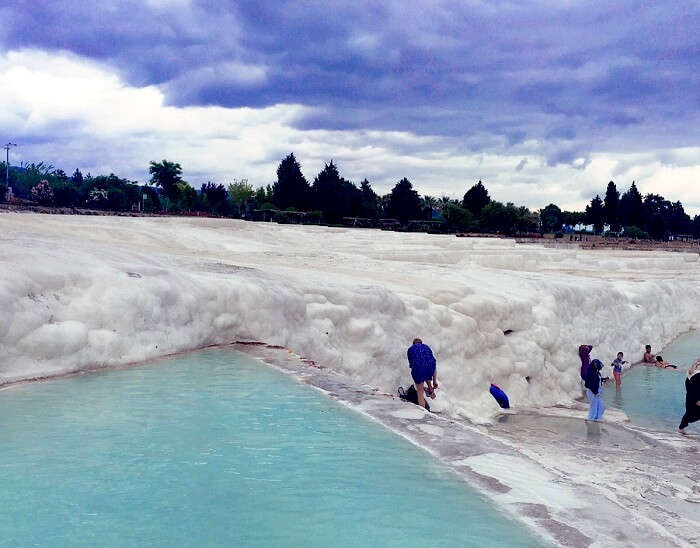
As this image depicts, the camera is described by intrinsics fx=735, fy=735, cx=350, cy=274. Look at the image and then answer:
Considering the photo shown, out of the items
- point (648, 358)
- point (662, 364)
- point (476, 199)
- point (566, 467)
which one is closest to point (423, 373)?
point (566, 467)

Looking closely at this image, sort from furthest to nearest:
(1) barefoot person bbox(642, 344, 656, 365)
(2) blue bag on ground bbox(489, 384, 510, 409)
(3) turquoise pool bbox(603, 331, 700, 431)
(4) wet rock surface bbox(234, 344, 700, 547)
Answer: (1) barefoot person bbox(642, 344, 656, 365) < (3) turquoise pool bbox(603, 331, 700, 431) < (2) blue bag on ground bbox(489, 384, 510, 409) < (4) wet rock surface bbox(234, 344, 700, 547)

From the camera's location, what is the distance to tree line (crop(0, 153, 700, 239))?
73438 mm

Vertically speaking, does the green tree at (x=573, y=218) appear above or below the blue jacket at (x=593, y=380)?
above

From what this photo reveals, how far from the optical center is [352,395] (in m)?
9.15

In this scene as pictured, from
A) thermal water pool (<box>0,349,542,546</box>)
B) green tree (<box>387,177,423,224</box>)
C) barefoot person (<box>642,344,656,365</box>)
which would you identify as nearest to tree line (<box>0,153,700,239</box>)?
green tree (<box>387,177,423,224</box>)

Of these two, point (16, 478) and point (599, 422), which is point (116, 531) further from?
point (599, 422)

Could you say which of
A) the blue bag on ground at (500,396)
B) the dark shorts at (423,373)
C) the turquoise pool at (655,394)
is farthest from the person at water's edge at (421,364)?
the turquoise pool at (655,394)

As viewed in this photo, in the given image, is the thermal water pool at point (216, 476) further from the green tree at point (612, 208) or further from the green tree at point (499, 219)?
the green tree at point (612, 208)

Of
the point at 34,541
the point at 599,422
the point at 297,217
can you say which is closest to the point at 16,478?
the point at 34,541

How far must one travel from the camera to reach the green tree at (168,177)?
85438mm

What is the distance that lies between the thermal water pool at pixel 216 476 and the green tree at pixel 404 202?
74704mm

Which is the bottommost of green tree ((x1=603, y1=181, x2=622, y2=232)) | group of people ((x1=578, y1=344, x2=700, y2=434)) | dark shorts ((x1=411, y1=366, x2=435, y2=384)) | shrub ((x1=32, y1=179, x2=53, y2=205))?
group of people ((x1=578, y1=344, x2=700, y2=434))

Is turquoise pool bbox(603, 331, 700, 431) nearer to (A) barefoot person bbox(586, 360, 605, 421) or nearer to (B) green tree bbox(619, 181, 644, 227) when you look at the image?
(A) barefoot person bbox(586, 360, 605, 421)

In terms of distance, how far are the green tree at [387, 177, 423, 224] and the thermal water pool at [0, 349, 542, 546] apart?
245 ft
